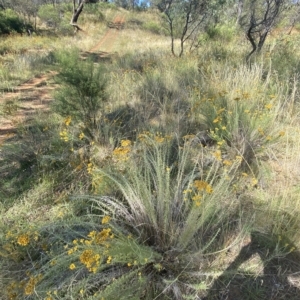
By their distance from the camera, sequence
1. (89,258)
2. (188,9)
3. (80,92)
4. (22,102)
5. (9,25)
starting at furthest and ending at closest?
1. (9,25)
2. (188,9)
3. (22,102)
4. (80,92)
5. (89,258)

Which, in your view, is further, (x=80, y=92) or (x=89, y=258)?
(x=80, y=92)

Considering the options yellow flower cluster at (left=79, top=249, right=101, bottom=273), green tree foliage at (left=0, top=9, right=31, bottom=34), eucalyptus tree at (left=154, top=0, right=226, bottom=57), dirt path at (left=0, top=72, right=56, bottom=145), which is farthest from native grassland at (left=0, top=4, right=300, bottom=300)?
green tree foliage at (left=0, top=9, right=31, bottom=34)

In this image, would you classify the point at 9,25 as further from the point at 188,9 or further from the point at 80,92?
the point at 80,92

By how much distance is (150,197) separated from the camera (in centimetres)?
150

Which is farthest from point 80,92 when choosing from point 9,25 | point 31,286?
point 9,25

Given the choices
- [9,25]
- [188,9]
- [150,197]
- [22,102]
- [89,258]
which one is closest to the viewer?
[89,258]

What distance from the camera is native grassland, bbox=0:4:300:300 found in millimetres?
1329

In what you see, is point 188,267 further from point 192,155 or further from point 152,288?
point 192,155

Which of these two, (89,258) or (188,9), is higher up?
(188,9)

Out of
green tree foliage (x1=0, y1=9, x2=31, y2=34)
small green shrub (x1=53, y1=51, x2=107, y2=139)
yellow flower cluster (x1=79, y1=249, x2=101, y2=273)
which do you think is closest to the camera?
yellow flower cluster (x1=79, y1=249, x2=101, y2=273)

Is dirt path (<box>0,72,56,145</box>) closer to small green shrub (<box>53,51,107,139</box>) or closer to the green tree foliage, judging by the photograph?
small green shrub (<box>53,51,107,139</box>)

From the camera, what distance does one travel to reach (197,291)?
1282 millimetres

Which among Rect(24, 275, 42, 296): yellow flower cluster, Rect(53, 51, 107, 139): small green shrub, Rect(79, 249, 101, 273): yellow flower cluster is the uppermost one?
Rect(53, 51, 107, 139): small green shrub

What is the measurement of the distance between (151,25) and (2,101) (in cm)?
2042
